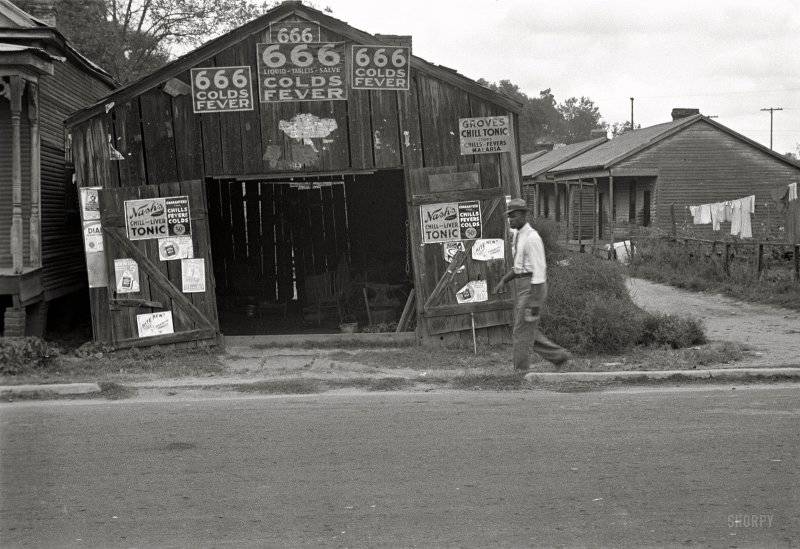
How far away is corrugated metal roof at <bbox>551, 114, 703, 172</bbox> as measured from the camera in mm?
32312

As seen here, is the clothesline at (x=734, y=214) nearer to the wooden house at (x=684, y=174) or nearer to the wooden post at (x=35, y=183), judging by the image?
the wooden house at (x=684, y=174)

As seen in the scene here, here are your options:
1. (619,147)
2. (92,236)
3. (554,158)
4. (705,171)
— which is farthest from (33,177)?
(554,158)

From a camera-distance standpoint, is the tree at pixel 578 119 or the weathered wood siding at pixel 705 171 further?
the tree at pixel 578 119

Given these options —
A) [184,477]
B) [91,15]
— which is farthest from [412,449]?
[91,15]

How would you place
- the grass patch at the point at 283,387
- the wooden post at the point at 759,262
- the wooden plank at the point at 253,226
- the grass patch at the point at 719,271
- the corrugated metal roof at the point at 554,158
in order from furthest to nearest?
the corrugated metal roof at the point at 554,158, the wooden post at the point at 759,262, the wooden plank at the point at 253,226, the grass patch at the point at 719,271, the grass patch at the point at 283,387

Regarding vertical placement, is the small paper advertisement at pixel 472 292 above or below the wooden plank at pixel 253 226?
below

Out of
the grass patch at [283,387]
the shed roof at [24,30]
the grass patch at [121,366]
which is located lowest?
the grass patch at [283,387]

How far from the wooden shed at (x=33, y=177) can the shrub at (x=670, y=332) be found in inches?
314

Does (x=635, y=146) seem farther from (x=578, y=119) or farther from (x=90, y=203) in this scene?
(x=578, y=119)

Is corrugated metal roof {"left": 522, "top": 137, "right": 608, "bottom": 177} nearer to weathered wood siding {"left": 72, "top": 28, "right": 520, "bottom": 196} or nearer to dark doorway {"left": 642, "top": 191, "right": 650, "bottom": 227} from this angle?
dark doorway {"left": 642, "top": 191, "right": 650, "bottom": 227}

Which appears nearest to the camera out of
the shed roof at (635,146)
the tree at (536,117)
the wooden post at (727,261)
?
the wooden post at (727,261)

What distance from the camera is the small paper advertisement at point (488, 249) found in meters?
11.7

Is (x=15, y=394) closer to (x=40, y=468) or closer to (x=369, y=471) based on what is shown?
(x=40, y=468)

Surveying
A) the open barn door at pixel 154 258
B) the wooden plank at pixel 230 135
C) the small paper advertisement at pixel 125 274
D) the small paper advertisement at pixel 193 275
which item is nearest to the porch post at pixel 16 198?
the open barn door at pixel 154 258
